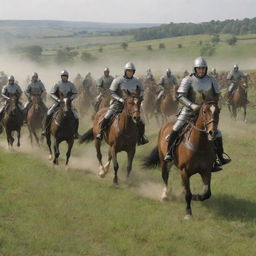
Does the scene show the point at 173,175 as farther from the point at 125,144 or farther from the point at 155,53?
the point at 155,53

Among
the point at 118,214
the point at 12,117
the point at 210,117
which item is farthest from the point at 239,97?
the point at 210,117

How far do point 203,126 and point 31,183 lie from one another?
259 inches

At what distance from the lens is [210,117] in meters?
10.2

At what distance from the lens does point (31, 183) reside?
1493 cm

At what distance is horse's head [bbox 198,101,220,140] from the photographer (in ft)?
33.1

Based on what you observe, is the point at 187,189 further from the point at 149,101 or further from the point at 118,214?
the point at 149,101

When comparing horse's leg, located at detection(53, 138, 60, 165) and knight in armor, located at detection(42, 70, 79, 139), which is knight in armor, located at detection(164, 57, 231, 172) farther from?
horse's leg, located at detection(53, 138, 60, 165)

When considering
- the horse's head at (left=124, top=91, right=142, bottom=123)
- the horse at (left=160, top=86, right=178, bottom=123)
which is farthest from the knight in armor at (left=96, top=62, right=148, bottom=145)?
the horse at (left=160, top=86, right=178, bottom=123)

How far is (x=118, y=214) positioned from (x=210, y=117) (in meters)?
3.57

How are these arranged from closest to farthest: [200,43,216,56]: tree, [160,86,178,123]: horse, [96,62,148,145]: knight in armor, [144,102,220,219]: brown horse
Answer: [144,102,220,219]: brown horse, [96,62,148,145]: knight in armor, [160,86,178,123]: horse, [200,43,216,56]: tree

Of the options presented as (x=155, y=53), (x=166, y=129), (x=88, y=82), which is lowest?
(x=155, y=53)

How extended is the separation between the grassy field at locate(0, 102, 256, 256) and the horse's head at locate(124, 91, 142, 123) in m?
2.31

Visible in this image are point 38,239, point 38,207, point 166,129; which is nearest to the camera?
point 38,239

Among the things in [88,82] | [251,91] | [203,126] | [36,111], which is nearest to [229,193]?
[203,126]
